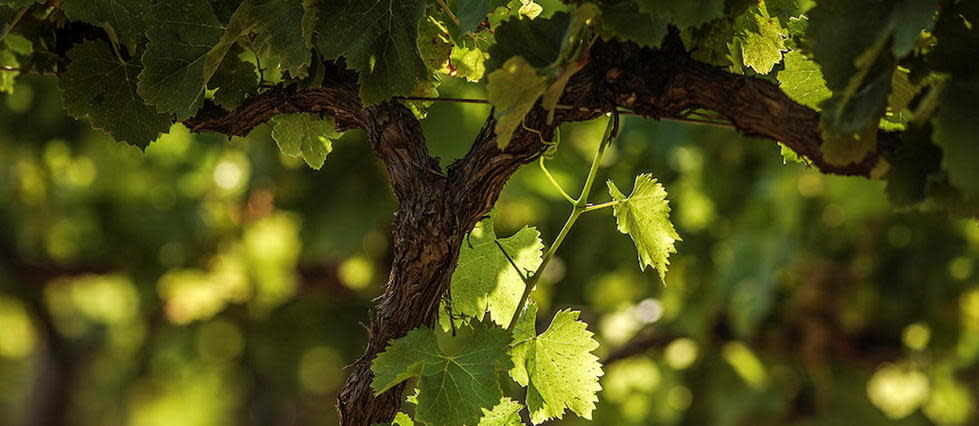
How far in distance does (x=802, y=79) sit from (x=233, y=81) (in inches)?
25.2

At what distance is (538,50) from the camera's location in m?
1.06

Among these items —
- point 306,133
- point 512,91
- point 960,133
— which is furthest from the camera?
point 306,133

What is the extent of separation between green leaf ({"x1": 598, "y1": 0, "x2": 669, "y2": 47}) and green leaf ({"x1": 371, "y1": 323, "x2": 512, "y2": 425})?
35 cm

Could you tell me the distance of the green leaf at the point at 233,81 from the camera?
127cm

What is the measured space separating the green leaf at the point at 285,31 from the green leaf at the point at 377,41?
3 centimetres

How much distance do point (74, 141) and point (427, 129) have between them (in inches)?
153

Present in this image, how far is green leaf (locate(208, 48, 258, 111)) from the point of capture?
1271 millimetres

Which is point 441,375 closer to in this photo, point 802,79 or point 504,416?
point 504,416

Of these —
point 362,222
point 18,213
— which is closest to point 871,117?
point 362,222

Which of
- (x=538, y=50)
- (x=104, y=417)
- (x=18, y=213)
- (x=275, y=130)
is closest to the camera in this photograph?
(x=538, y=50)

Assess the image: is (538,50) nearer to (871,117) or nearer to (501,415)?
(871,117)

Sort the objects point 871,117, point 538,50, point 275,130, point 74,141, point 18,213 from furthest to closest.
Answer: point 18,213
point 74,141
point 275,130
point 538,50
point 871,117

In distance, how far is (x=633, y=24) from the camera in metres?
1.00

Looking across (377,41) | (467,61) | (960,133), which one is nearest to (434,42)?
(467,61)
